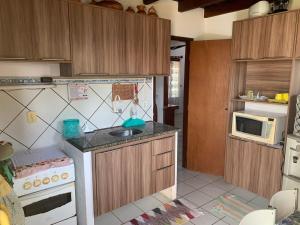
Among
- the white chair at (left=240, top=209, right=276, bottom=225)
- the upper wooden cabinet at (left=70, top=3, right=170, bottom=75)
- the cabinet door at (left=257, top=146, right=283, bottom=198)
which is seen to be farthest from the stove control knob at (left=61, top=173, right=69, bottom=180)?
the cabinet door at (left=257, top=146, right=283, bottom=198)

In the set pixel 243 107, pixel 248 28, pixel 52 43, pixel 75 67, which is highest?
pixel 248 28

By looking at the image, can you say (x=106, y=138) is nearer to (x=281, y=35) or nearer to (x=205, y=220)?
(x=205, y=220)

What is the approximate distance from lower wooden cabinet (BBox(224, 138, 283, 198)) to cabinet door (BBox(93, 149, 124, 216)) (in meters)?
1.51

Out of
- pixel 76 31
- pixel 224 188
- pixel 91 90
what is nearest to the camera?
pixel 76 31

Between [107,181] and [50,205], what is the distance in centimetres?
50

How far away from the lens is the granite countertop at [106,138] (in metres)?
1.99

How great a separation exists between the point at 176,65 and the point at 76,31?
556cm

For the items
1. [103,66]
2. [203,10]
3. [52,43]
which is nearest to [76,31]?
[52,43]

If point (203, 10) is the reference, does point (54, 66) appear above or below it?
below

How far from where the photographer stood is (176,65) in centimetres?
732

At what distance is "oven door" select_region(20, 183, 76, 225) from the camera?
180cm

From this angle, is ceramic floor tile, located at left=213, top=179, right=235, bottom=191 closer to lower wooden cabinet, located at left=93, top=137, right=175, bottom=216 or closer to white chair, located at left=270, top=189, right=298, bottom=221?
lower wooden cabinet, located at left=93, top=137, right=175, bottom=216

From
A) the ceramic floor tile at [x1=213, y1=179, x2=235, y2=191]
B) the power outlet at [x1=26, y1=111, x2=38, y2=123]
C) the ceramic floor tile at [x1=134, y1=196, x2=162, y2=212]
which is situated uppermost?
the power outlet at [x1=26, y1=111, x2=38, y2=123]

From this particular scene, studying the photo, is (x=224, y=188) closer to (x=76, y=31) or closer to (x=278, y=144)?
(x=278, y=144)
